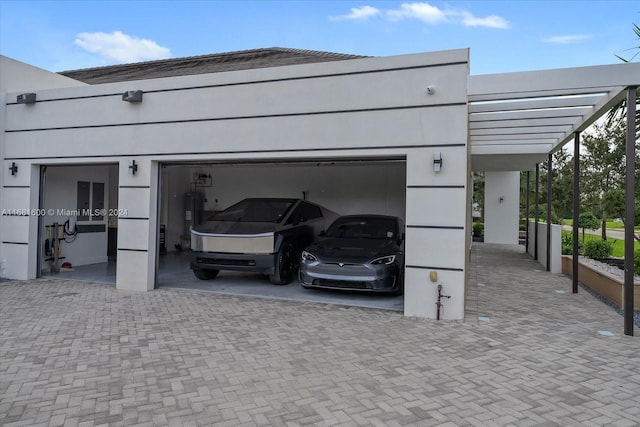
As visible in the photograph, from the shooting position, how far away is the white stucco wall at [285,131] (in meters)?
5.45

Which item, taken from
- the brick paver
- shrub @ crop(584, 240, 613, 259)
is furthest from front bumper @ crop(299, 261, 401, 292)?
shrub @ crop(584, 240, 613, 259)

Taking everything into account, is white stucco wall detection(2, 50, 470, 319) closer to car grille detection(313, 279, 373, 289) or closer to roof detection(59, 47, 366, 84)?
car grille detection(313, 279, 373, 289)

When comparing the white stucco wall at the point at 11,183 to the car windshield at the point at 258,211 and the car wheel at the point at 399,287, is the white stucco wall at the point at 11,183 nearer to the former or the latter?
the car windshield at the point at 258,211

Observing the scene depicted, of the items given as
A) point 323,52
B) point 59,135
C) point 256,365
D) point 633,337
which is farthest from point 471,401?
point 323,52

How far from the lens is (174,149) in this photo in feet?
22.7

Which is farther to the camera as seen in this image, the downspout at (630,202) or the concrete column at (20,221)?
the concrete column at (20,221)

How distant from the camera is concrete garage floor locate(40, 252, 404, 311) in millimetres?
6348

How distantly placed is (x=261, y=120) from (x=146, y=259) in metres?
3.02

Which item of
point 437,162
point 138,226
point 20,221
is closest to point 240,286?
point 138,226

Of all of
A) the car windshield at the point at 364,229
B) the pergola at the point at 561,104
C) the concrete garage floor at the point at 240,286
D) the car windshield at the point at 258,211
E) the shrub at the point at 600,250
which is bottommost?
the concrete garage floor at the point at 240,286

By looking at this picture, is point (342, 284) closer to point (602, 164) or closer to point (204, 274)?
point (204, 274)

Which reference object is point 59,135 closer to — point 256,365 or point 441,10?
point 256,365

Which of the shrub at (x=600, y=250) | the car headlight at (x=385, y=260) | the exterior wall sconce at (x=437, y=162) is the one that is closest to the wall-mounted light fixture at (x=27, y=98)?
the car headlight at (x=385, y=260)

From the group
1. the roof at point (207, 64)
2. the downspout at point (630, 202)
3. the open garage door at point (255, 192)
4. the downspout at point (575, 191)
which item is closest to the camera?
the downspout at point (630, 202)
